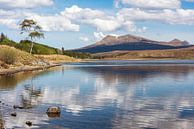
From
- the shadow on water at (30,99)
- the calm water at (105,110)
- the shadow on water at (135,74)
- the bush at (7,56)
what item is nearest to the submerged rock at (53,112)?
the calm water at (105,110)

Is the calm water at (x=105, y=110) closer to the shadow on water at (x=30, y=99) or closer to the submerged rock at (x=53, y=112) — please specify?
the shadow on water at (x=30, y=99)

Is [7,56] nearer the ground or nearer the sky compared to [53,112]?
nearer the sky

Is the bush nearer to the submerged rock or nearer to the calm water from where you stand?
the calm water

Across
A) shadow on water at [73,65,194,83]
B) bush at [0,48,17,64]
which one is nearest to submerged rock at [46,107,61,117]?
shadow on water at [73,65,194,83]

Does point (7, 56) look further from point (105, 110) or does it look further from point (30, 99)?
point (105, 110)

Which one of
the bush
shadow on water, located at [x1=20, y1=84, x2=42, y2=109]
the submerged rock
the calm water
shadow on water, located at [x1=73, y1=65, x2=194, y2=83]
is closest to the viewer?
the calm water

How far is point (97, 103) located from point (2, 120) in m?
13.9

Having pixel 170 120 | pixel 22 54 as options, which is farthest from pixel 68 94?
pixel 22 54

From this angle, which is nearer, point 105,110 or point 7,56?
point 105,110

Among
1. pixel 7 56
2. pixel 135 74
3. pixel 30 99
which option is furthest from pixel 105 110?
pixel 7 56

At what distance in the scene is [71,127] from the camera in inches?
1254

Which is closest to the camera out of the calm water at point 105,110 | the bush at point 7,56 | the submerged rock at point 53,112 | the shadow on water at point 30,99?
the calm water at point 105,110

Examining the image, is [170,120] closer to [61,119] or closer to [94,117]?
[94,117]

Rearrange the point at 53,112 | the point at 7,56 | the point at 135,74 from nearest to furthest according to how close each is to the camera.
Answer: the point at 53,112
the point at 135,74
the point at 7,56
